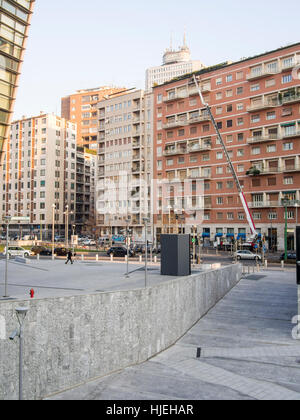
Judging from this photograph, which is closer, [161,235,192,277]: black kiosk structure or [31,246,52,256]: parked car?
[161,235,192,277]: black kiosk structure

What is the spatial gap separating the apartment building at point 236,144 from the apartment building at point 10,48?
41450 millimetres

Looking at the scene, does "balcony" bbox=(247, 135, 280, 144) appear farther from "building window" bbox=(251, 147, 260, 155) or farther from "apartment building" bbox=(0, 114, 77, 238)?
"apartment building" bbox=(0, 114, 77, 238)

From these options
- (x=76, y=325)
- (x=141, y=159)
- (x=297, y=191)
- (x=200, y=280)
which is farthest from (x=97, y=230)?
(x=76, y=325)

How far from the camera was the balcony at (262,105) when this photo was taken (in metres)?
61.4

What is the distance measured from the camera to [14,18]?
21906mm

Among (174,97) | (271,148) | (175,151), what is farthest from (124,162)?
(271,148)

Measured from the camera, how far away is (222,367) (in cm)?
1052

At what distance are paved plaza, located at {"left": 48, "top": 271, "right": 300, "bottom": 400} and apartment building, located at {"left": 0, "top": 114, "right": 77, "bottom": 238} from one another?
281 feet

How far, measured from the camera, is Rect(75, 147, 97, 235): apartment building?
108688 mm

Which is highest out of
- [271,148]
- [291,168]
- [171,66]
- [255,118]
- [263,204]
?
[171,66]

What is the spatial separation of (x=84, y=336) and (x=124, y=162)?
80.1 m

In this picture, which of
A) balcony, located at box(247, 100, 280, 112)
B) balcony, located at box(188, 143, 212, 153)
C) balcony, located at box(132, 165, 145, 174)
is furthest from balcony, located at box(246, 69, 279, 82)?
balcony, located at box(132, 165, 145, 174)

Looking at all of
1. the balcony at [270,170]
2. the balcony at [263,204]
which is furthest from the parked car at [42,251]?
the balcony at [270,170]

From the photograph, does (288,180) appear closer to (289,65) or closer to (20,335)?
(289,65)
